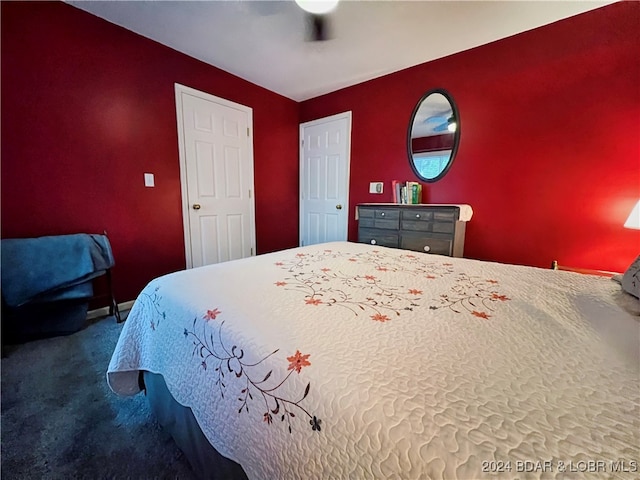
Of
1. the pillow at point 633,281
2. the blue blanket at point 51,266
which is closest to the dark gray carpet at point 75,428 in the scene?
the blue blanket at point 51,266

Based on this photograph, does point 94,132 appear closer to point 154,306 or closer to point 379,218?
point 154,306

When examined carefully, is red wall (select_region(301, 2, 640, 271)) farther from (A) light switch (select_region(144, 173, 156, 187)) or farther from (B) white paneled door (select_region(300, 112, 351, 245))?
(A) light switch (select_region(144, 173, 156, 187))

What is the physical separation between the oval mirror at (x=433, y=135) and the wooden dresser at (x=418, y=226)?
52 cm

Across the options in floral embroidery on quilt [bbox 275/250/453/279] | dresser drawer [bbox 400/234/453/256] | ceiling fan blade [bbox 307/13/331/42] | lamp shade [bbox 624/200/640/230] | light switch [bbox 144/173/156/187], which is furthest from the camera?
light switch [bbox 144/173/156/187]

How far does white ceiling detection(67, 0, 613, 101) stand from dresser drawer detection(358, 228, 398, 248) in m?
1.72

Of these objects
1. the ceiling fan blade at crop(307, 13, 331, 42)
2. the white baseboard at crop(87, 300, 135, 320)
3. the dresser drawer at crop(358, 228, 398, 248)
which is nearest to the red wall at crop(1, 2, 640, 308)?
the white baseboard at crop(87, 300, 135, 320)

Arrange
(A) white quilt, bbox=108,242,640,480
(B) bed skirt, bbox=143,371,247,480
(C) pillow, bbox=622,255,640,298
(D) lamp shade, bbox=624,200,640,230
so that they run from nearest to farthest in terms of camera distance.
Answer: (A) white quilt, bbox=108,242,640,480 < (B) bed skirt, bbox=143,371,247,480 < (C) pillow, bbox=622,255,640,298 < (D) lamp shade, bbox=624,200,640,230

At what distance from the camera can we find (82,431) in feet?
3.68

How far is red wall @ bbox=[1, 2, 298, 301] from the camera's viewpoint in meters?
1.83

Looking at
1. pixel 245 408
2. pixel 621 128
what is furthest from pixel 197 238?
pixel 621 128

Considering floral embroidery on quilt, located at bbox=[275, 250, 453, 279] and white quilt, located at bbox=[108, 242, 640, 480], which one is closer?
white quilt, located at bbox=[108, 242, 640, 480]

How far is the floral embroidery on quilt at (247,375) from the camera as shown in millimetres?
528

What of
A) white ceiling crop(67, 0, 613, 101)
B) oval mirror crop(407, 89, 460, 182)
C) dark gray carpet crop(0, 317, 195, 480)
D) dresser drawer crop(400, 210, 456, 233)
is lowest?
dark gray carpet crop(0, 317, 195, 480)

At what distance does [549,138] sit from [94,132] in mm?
3697
